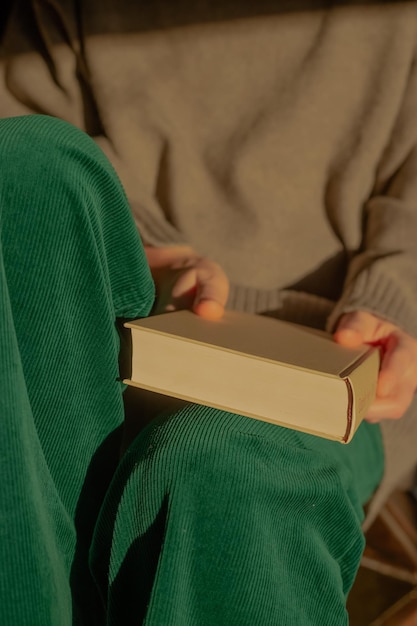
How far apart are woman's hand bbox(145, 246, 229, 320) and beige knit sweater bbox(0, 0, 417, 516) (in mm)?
35

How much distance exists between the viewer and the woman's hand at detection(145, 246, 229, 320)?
552mm

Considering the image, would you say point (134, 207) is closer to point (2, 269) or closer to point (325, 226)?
point (325, 226)

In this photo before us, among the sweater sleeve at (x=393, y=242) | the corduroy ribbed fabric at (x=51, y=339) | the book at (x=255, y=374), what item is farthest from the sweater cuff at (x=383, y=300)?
the corduroy ribbed fabric at (x=51, y=339)

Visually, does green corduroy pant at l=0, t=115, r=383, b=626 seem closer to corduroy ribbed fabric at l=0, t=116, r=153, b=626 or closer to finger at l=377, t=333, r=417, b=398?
corduroy ribbed fabric at l=0, t=116, r=153, b=626

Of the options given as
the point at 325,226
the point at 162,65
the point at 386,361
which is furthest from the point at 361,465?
the point at 162,65

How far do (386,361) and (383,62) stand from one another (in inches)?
12.9

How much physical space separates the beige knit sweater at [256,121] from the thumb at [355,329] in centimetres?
3

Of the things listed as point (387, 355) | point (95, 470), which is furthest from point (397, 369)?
point (95, 470)

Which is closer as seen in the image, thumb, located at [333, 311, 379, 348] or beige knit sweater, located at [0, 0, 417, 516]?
thumb, located at [333, 311, 379, 348]

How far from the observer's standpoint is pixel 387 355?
565mm

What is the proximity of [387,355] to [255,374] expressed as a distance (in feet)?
0.60

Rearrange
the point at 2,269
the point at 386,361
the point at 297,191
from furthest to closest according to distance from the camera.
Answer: the point at 297,191 → the point at 386,361 → the point at 2,269

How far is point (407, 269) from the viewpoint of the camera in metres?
0.64

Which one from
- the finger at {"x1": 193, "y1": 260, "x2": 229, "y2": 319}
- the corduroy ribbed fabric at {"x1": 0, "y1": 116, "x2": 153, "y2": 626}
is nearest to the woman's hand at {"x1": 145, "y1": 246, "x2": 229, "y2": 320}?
the finger at {"x1": 193, "y1": 260, "x2": 229, "y2": 319}
